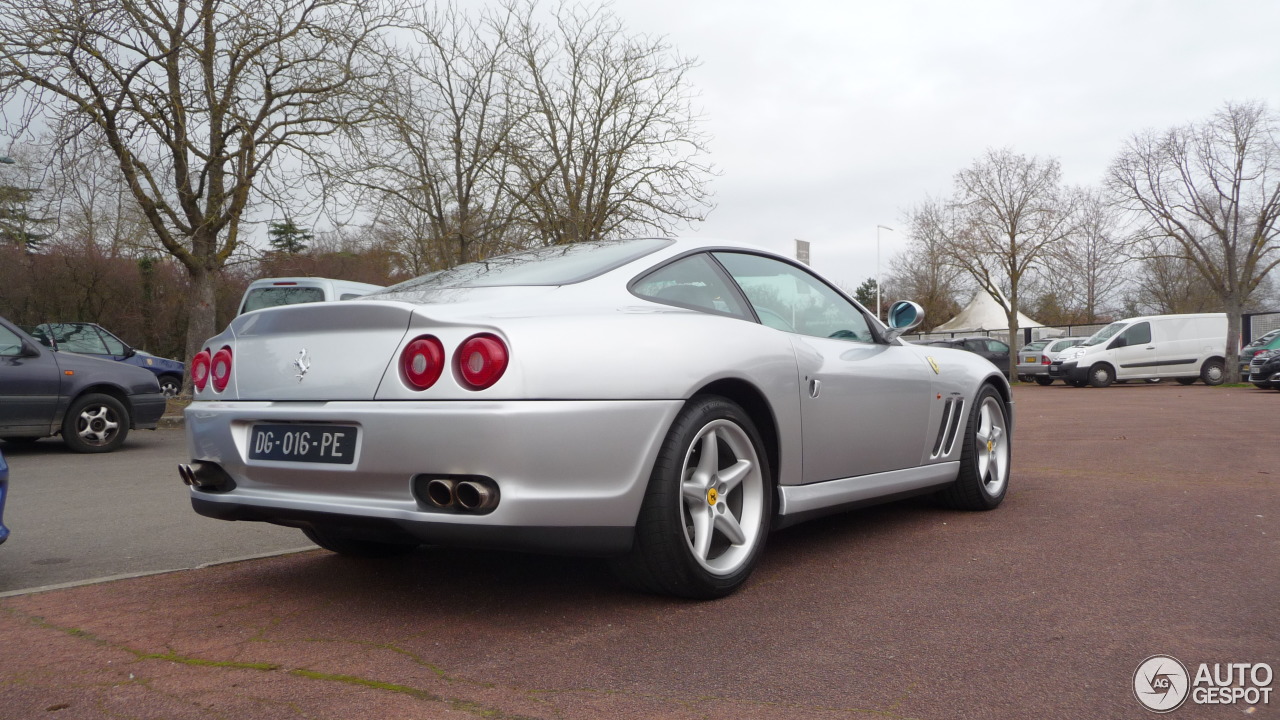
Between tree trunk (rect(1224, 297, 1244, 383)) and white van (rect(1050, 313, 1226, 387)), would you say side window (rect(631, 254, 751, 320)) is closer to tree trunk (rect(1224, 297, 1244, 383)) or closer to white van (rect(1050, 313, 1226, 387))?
white van (rect(1050, 313, 1226, 387))

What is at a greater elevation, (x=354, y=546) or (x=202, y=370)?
(x=202, y=370)

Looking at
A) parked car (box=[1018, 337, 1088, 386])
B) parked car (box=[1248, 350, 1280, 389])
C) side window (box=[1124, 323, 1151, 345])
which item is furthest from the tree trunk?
parked car (box=[1248, 350, 1280, 389])

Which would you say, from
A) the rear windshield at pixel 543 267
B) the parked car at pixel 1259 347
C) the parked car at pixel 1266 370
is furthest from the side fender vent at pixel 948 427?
the parked car at pixel 1259 347

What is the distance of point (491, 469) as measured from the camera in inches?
114

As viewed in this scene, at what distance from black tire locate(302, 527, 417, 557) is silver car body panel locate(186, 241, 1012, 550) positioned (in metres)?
0.70

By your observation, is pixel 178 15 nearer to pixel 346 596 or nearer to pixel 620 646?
pixel 346 596

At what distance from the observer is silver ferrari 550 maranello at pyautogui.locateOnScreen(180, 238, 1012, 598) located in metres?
2.95

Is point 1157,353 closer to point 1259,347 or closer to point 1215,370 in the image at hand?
point 1215,370

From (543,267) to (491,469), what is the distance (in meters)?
1.17

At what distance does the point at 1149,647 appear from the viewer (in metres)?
2.88

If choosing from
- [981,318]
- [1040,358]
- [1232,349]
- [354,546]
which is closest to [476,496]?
[354,546]

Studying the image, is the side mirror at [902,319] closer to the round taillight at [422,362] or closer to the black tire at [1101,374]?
the round taillight at [422,362]

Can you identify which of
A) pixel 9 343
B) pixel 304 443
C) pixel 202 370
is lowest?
pixel 304 443

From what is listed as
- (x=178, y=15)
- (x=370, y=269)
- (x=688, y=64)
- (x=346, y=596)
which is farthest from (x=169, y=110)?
(x=370, y=269)
